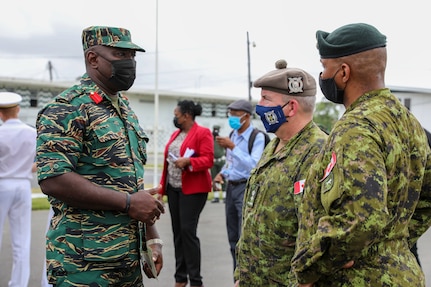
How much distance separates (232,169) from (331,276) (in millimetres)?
3569

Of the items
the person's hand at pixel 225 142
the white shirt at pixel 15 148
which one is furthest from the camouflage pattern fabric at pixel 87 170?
the white shirt at pixel 15 148

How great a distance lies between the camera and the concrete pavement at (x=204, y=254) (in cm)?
553

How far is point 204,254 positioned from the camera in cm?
684

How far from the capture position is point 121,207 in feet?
7.69

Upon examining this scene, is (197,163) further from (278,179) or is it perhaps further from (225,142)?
(278,179)

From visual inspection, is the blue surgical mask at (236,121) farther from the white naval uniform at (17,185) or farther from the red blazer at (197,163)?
the white naval uniform at (17,185)

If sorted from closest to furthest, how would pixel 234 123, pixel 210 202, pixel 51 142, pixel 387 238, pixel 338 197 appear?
pixel 338 197
pixel 387 238
pixel 51 142
pixel 234 123
pixel 210 202

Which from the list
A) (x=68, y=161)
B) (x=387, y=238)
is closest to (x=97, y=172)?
(x=68, y=161)

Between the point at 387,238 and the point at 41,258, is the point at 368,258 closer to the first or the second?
the point at 387,238

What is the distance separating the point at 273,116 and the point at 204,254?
450 cm

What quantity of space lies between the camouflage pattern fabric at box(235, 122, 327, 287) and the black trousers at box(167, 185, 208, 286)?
2543 millimetres

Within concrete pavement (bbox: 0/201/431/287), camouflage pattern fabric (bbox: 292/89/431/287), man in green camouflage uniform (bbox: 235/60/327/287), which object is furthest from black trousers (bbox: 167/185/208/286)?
camouflage pattern fabric (bbox: 292/89/431/287)

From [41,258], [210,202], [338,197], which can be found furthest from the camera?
[210,202]

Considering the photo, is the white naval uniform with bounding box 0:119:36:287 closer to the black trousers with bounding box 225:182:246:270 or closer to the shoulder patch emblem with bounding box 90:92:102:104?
the black trousers with bounding box 225:182:246:270
